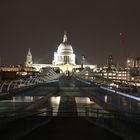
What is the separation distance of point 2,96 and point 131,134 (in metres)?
14.8

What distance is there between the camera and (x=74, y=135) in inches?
796

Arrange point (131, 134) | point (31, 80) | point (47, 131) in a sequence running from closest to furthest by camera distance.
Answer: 1. point (131, 134)
2. point (47, 131)
3. point (31, 80)

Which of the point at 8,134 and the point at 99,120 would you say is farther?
the point at 99,120

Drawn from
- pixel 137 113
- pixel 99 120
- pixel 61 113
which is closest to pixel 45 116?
pixel 61 113

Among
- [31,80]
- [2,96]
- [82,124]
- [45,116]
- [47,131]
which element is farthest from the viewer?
[31,80]

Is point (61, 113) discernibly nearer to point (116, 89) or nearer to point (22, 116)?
point (22, 116)

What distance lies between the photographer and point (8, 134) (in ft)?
65.8

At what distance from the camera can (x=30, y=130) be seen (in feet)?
70.2

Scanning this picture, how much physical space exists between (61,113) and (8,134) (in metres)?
6.99

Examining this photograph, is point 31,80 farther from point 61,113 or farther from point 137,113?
point 137,113

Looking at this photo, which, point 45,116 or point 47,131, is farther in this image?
point 45,116

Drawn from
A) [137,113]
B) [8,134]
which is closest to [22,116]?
[8,134]

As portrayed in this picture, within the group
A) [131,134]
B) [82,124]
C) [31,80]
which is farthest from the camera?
[31,80]

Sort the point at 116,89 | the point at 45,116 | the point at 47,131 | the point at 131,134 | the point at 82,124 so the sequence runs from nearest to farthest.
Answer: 1. the point at 131,134
2. the point at 47,131
3. the point at 82,124
4. the point at 45,116
5. the point at 116,89
